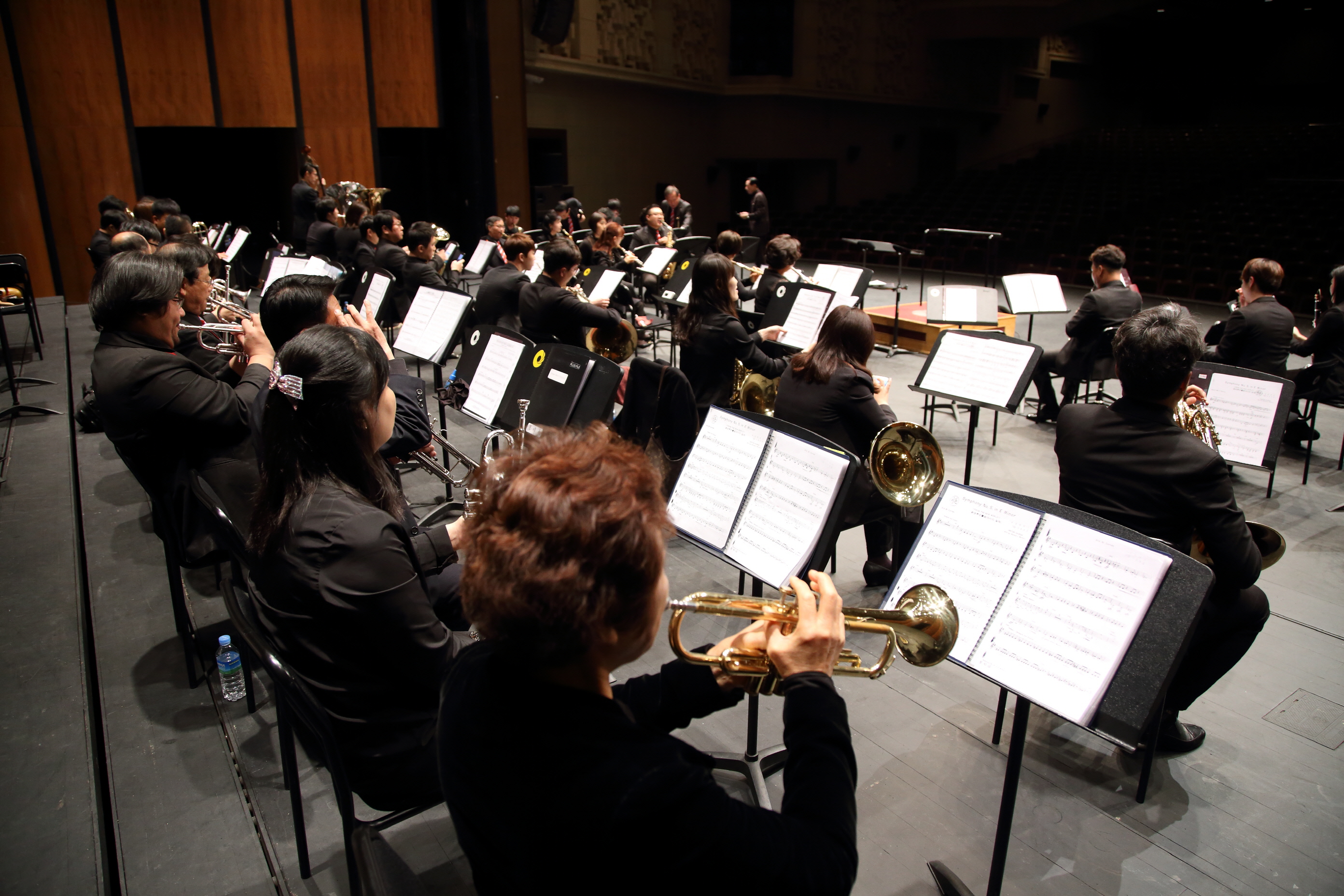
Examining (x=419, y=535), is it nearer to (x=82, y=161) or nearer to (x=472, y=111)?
(x=82, y=161)

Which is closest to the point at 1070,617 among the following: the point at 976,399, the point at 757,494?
the point at 757,494

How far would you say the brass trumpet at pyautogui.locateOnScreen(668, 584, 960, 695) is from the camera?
1.43 meters

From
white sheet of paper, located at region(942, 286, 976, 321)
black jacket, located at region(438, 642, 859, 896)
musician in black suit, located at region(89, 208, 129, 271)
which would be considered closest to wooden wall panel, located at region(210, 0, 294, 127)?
musician in black suit, located at region(89, 208, 129, 271)

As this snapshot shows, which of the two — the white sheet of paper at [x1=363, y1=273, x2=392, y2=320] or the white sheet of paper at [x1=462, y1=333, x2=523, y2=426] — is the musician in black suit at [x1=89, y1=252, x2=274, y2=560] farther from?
the white sheet of paper at [x1=363, y1=273, x2=392, y2=320]

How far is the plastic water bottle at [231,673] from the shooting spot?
9.55 ft

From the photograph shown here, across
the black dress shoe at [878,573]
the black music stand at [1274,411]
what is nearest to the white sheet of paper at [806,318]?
the black dress shoe at [878,573]

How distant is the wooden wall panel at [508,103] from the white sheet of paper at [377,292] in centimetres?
786

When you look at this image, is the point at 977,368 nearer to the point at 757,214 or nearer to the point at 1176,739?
the point at 1176,739

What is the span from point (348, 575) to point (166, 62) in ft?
37.6

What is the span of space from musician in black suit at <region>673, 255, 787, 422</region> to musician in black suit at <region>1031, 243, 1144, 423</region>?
191cm

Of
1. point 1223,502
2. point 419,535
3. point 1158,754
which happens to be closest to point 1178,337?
point 1223,502

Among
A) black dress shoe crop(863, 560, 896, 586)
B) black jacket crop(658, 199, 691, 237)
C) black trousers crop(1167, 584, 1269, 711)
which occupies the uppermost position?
black jacket crop(658, 199, 691, 237)

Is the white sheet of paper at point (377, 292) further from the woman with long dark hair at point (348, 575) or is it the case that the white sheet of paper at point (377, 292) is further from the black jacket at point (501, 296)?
the woman with long dark hair at point (348, 575)

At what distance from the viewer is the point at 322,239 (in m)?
8.09
